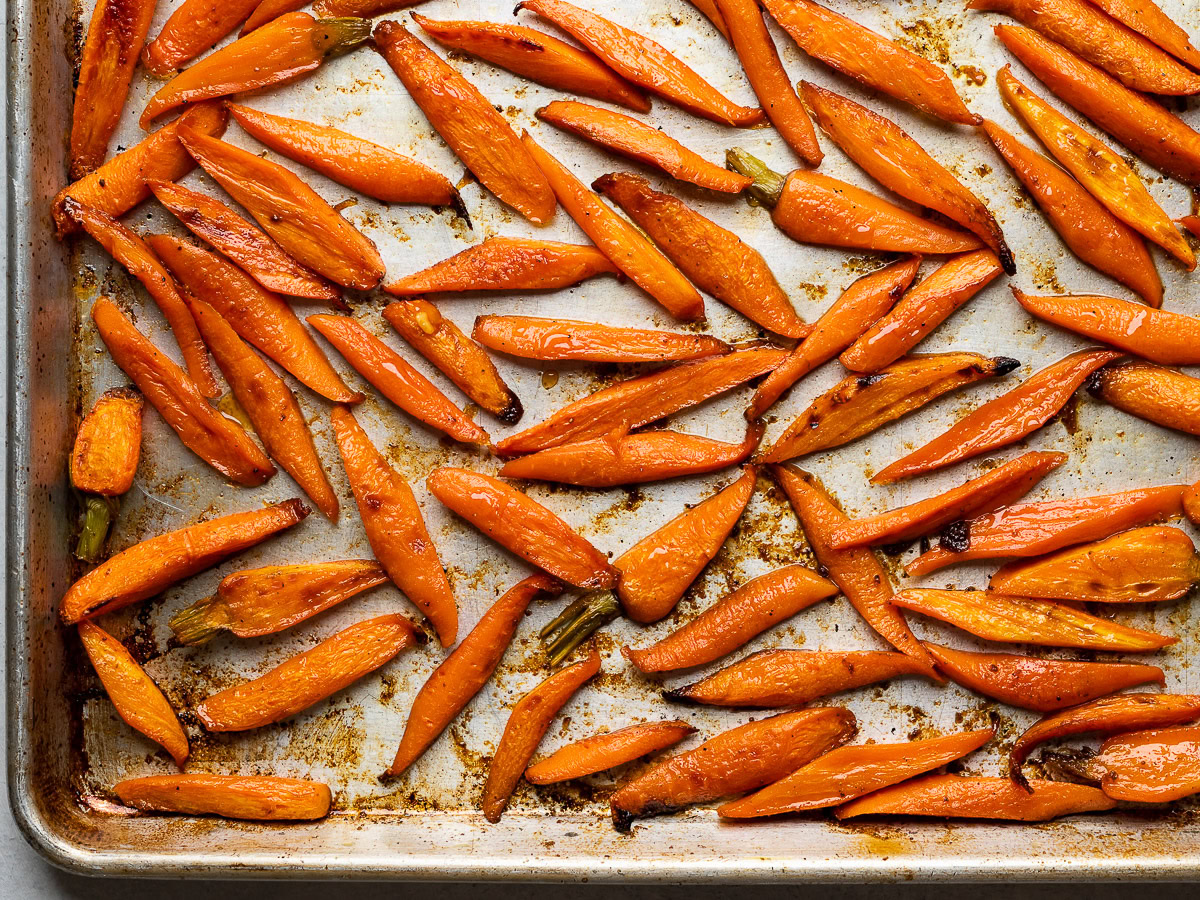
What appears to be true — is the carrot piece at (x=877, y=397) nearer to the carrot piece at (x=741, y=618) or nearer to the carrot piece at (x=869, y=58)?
the carrot piece at (x=741, y=618)

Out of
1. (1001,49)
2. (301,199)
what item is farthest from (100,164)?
(1001,49)

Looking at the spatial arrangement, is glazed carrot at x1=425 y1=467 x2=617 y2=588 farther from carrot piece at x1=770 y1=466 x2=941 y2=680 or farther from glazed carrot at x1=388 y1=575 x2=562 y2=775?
carrot piece at x1=770 y1=466 x2=941 y2=680

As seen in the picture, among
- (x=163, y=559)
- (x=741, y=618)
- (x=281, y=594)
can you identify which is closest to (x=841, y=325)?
(x=741, y=618)

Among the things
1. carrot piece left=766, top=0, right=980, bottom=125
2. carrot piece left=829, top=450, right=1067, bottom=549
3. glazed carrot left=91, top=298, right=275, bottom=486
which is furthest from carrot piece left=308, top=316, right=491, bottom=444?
carrot piece left=766, top=0, right=980, bottom=125

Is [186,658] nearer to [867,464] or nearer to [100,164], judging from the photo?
[100,164]

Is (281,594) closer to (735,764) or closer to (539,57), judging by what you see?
(735,764)
